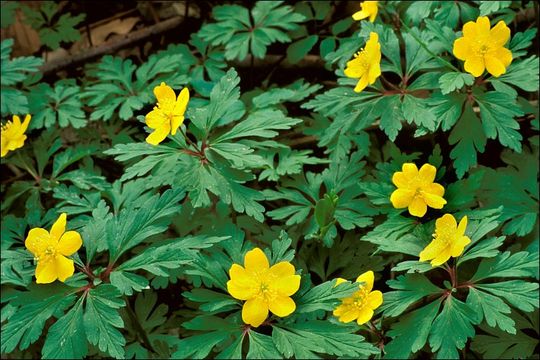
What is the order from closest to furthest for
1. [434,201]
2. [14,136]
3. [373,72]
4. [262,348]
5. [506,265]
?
[262,348], [506,265], [434,201], [373,72], [14,136]

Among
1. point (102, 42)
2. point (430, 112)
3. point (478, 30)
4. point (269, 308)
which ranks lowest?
point (102, 42)

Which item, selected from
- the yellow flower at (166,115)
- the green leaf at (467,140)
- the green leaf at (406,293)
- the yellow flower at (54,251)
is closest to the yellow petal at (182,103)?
the yellow flower at (166,115)

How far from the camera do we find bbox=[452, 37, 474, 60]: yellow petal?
6.17 feet

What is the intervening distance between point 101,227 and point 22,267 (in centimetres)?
29

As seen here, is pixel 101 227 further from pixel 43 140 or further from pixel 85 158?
pixel 43 140

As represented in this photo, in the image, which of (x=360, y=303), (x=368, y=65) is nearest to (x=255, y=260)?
(x=360, y=303)

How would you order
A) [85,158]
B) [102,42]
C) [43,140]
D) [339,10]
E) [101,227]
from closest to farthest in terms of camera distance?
[101,227], [85,158], [43,140], [339,10], [102,42]

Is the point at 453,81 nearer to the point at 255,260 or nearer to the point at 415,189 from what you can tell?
the point at 415,189

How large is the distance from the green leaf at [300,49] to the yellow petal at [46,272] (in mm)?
1557

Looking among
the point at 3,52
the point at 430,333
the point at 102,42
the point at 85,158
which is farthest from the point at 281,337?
the point at 102,42

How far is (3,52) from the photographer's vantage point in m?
2.74

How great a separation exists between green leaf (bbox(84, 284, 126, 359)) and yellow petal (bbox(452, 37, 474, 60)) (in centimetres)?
118

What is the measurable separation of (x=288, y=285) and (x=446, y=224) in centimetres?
47

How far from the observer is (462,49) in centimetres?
189
